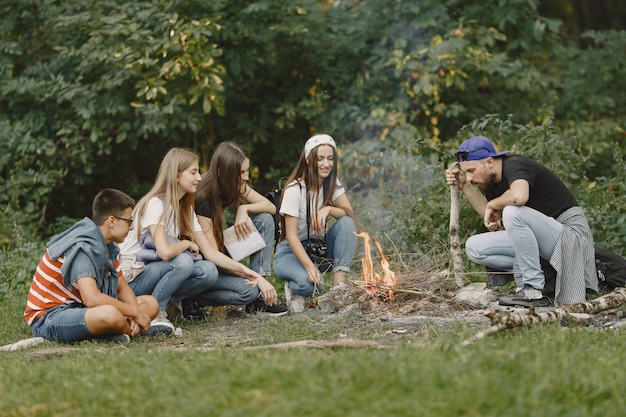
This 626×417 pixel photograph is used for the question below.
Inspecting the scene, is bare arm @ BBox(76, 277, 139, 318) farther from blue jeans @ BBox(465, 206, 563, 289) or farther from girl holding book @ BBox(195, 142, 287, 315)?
blue jeans @ BBox(465, 206, 563, 289)

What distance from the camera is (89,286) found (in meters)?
6.03

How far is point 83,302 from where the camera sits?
6320 mm

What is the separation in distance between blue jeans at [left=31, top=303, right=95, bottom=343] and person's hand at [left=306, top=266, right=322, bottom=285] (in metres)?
1.92

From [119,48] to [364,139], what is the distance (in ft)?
10.3

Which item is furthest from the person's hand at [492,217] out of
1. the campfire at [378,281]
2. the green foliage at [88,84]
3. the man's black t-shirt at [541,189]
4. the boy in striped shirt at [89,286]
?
the green foliage at [88,84]

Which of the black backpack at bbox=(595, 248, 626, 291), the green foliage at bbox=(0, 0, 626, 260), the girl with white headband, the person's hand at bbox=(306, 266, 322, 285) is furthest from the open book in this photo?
the black backpack at bbox=(595, 248, 626, 291)

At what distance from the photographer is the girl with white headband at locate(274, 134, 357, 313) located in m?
7.62

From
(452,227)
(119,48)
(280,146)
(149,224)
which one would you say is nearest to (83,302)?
(149,224)

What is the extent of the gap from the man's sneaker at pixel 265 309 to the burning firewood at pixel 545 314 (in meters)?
2.23

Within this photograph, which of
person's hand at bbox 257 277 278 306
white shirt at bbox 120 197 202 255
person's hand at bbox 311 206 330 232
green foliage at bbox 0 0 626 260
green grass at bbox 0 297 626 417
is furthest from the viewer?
green foliage at bbox 0 0 626 260

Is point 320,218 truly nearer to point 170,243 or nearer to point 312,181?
point 312,181

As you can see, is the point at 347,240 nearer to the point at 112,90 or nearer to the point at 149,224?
the point at 149,224

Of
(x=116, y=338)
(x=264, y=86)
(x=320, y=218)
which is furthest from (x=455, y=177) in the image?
(x=264, y=86)

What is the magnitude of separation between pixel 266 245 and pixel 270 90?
5.21m
